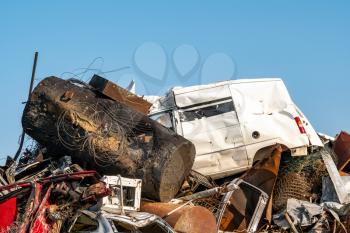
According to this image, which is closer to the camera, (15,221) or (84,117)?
(15,221)

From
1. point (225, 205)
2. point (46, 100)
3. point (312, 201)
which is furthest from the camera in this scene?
point (312, 201)

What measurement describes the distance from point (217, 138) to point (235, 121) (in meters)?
0.53

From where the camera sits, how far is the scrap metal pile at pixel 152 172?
10406 mm

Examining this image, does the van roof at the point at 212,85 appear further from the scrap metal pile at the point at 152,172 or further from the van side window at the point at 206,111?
the scrap metal pile at the point at 152,172

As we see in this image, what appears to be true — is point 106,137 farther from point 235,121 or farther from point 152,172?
point 235,121

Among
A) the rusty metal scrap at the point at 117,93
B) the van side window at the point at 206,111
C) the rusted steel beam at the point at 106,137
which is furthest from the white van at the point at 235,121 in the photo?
the rusted steel beam at the point at 106,137

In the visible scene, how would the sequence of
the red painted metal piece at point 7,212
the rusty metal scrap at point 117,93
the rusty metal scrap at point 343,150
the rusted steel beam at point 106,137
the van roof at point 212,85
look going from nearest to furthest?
1. the red painted metal piece at point 7,212
2. the rusted steel beam at point 106,137
3. the rusty metal scrap at point 117,93
4. the van roof at point 212,85
5. the rusty metal scrap at point 343,150

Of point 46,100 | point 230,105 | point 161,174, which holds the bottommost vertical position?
point 161,174

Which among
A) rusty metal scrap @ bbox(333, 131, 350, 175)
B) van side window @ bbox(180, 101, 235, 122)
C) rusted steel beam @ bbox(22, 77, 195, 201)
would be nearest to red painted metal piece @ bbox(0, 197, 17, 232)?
rusted steel beam @ bbox(22, 77, 195, 201)

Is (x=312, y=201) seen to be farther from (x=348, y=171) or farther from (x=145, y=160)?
(x=145, y=160)

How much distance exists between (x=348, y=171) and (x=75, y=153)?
6.51m

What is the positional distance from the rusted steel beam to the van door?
101 centimetres

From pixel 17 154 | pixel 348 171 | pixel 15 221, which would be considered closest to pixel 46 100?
pixel 17 154

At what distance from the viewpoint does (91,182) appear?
33.3ft
